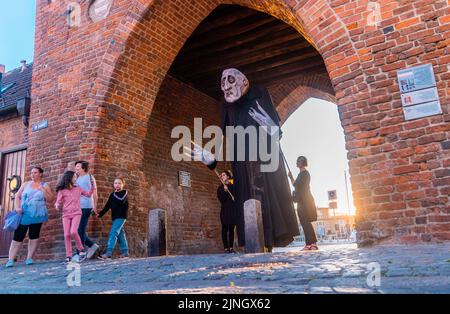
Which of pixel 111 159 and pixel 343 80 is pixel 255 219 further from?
pixel 111 159

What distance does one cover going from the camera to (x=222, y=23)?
7.91m

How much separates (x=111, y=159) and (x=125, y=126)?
77cm

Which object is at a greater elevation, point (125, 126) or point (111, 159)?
point (125, 126)

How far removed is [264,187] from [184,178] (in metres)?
4.86

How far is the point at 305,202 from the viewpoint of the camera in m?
5.91

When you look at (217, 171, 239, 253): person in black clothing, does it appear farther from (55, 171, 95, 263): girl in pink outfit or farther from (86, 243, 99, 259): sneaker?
(55, 171, 95, 263): girl in pink outfit

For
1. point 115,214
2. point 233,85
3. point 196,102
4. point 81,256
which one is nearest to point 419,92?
point 233,85

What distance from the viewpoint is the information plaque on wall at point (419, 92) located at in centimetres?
422

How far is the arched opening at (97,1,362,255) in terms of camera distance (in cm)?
689

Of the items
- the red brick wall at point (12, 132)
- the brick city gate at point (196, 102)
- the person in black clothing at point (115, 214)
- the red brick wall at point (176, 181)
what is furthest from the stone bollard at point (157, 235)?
the red brick wall at point (12, 132)
